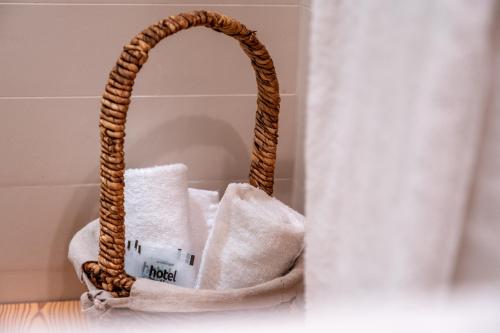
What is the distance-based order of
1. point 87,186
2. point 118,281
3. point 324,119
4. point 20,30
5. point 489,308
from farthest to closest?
point 87,186, point 20,30, point 118,281, point 324,119, point 489,308

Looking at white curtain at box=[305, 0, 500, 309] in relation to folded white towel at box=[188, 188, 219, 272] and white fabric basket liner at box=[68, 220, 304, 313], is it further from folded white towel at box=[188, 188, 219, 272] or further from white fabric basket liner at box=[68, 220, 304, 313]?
folded white towel at box=[188, 188, 219, 272]

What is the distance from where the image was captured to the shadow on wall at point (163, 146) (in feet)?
3.51

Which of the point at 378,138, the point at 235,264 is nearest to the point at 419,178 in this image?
the point at 378,138

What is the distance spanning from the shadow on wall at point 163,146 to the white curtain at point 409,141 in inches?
27.1

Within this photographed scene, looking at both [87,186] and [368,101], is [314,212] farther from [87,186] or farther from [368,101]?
[87,186]

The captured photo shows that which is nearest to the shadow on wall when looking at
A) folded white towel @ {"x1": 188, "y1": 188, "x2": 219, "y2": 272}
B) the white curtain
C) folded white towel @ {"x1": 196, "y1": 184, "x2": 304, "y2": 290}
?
folded white towel @ {"x1": 188, "y1": 188, "x2": 219, "y2": 272}

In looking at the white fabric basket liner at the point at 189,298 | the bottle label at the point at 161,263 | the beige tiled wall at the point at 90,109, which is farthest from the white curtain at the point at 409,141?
the beige tiled wall at the point at 90,109

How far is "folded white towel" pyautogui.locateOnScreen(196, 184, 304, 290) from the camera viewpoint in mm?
799

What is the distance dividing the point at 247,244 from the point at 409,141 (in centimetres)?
52

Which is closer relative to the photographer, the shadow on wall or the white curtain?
the white curtain

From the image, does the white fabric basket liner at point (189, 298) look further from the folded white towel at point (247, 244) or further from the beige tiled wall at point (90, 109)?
the beige tiled wall at point (90, 109)

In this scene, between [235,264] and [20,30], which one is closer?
[235,264]

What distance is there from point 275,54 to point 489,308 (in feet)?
2.76

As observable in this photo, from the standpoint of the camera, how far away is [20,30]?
0.97 m
